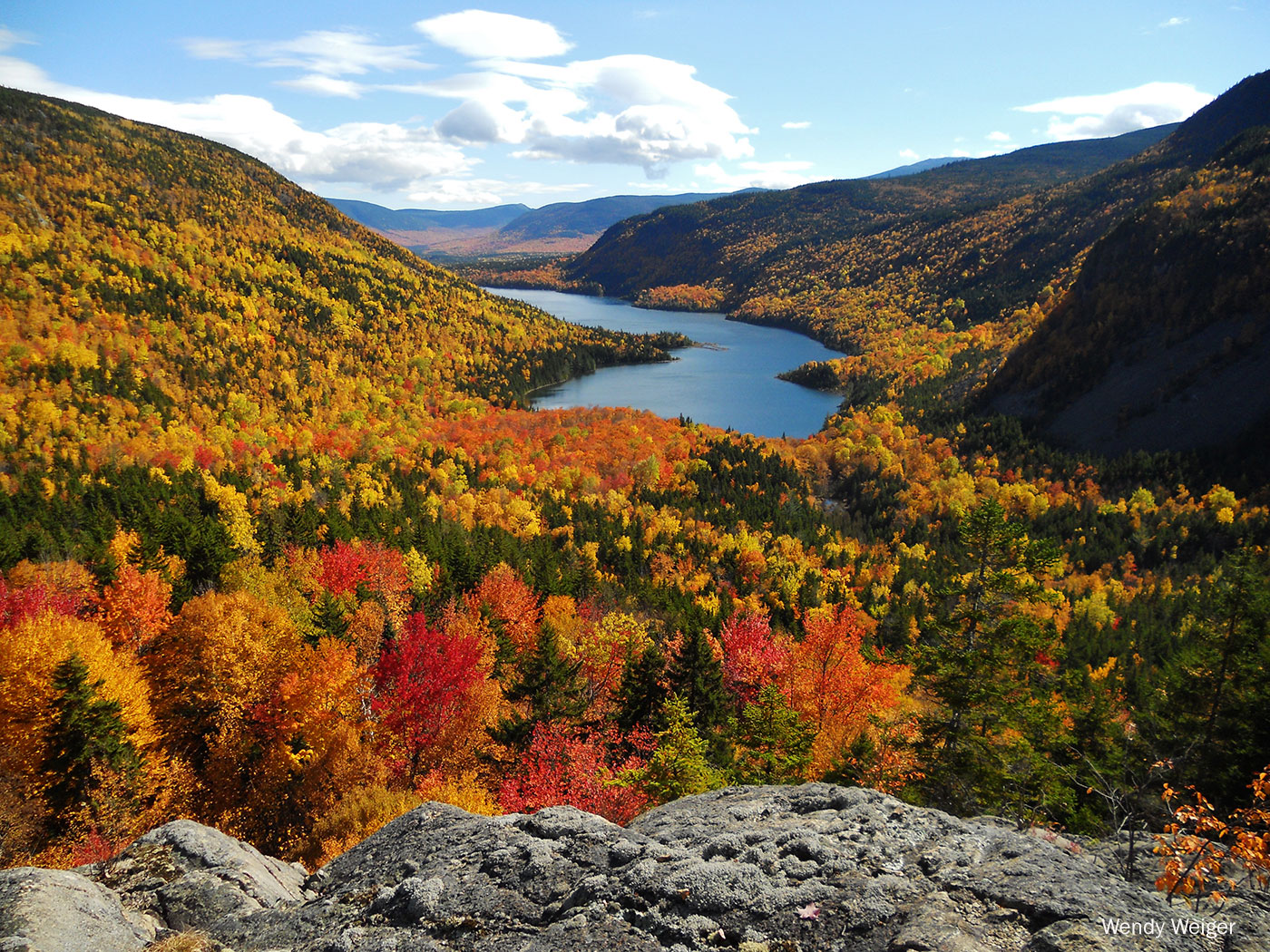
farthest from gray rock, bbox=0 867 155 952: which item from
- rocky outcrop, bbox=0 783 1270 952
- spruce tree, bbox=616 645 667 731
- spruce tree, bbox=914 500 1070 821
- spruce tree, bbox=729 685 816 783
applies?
spruce tree, bbox=616 645 667 731

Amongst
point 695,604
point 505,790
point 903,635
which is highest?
point 505,790

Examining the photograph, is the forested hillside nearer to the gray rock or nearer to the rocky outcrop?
the rocky outcrop

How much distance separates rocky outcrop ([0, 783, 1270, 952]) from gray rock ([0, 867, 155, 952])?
8cm

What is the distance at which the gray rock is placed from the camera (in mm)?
10969

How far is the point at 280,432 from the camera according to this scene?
19112 centimetres

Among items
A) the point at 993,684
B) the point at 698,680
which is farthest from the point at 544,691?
the point at 993,684

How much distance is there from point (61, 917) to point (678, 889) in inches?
446

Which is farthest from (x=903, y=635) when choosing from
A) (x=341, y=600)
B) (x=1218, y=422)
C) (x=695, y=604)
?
(x=1218, y=422)

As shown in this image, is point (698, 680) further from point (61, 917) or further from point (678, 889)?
point (61, 917)

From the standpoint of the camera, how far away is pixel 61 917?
1175 cm

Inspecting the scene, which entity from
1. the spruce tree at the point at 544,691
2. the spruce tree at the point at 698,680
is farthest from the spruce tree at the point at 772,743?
the spruce tree at the point at 544,691

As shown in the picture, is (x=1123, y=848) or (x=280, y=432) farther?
(x=280, y=432)

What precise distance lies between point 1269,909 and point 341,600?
196 ft

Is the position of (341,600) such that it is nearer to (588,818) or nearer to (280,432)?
(588,818)
